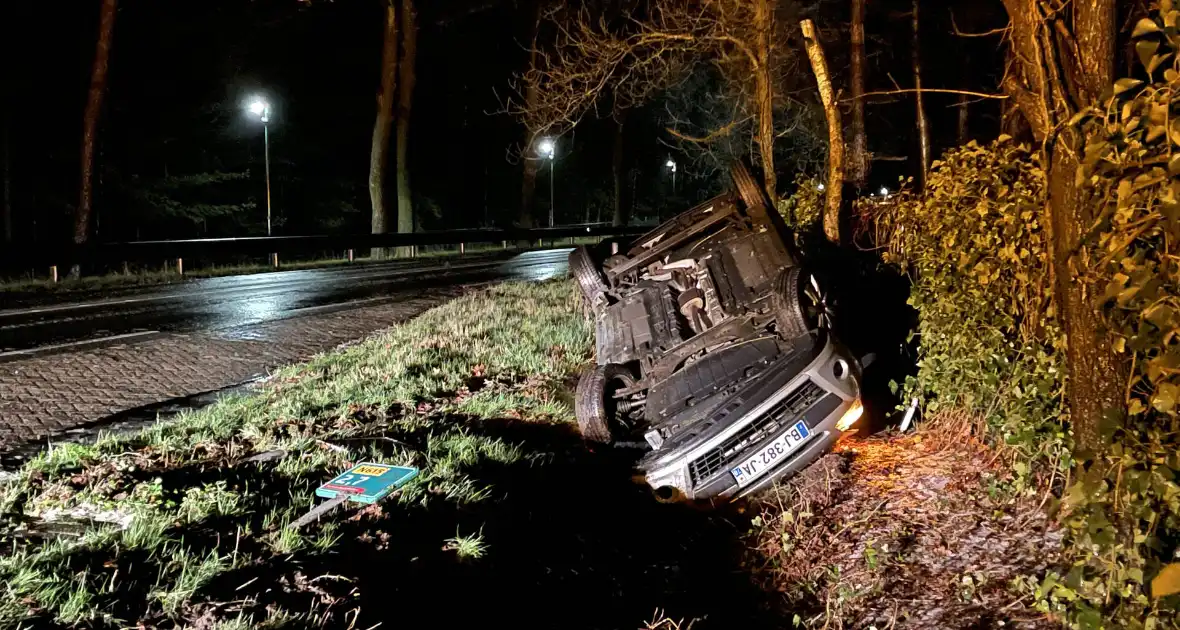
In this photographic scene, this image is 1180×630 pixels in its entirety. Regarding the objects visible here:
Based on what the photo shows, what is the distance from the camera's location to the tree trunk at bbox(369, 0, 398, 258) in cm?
2516

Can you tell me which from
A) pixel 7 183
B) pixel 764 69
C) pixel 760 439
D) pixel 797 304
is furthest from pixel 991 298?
pixel 7 183

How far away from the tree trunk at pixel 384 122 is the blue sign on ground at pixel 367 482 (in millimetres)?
22387

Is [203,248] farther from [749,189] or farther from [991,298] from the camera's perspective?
[991,298]

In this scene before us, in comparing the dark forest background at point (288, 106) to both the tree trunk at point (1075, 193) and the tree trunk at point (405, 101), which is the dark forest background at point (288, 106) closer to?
the tree trunk at point (405, 101)

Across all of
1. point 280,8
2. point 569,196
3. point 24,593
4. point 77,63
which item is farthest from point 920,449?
point 569,196

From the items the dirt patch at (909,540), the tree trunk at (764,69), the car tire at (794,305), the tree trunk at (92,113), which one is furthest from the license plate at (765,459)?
the tree trunk at (92,113)

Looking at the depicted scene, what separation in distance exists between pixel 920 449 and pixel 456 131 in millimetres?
39430

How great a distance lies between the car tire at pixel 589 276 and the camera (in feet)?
26.5

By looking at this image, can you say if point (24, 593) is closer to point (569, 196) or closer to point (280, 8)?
point (280, 8)

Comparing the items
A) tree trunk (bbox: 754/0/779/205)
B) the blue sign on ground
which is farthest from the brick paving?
tree trunk (bbox: 754/0/779/205)

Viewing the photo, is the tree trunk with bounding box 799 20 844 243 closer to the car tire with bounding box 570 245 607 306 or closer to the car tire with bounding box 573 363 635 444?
the car tire with bounding box 570 245 607 306

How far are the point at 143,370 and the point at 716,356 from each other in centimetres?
613

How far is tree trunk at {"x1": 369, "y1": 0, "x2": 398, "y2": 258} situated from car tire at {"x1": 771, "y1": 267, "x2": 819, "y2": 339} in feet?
70.5

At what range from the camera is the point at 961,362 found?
5531mm
